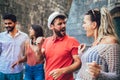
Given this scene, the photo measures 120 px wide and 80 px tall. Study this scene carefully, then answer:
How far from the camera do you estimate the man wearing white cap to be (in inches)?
179

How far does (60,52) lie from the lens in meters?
4.62

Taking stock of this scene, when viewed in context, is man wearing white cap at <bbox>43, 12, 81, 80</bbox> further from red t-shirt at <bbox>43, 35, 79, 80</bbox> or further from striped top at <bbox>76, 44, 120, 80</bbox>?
striped top at <bbox>76, 44, 120, 80</bbox>

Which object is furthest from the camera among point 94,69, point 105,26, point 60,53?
point 60,53

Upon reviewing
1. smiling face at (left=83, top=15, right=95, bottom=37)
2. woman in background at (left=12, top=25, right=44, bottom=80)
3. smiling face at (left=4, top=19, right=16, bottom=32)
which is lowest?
woman in background at (left=12, top=25, right=44, bottom=80)

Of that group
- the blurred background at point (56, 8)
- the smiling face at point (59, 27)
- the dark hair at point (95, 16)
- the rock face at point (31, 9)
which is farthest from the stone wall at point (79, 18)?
the dark hair at point (95, 16)

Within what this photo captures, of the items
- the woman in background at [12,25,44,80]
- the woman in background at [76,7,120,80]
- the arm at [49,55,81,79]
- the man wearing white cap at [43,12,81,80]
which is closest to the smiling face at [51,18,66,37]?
the man wearing white cap at [43,12,81,80]

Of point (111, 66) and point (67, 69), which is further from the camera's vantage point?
point (67, 69)

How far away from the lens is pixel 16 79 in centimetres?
593

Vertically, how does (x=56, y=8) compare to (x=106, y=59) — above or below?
below

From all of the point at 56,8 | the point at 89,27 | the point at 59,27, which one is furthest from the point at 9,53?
the point at 56,8

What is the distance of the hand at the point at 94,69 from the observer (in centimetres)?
318

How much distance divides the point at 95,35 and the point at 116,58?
431 mm

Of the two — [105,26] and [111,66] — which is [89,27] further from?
[111,66]

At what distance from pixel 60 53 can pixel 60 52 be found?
0.01 metres
